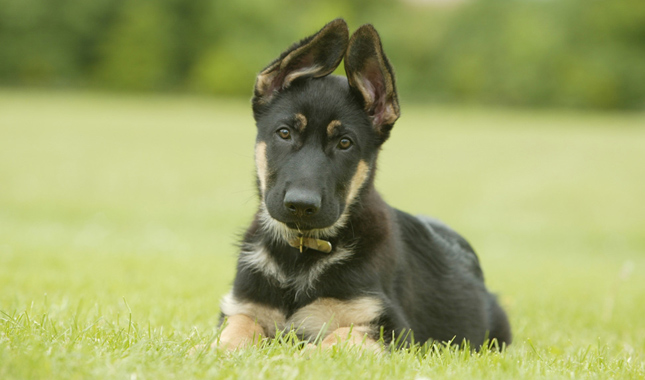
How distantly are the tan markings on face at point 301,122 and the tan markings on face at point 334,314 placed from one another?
39.3 inches

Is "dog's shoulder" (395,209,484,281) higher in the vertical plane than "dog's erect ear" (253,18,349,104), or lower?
lower

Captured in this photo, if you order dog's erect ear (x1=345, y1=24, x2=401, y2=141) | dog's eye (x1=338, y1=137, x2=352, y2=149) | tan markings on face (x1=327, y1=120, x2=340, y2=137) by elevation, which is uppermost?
dog's erect ear (x1=345, y1=24, x2=401, y2=141)

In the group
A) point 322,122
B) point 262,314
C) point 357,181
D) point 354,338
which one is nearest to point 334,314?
point 354,338

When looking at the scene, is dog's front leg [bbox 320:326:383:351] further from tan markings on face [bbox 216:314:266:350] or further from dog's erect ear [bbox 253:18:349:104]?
dog's erect ear [bbox 253:18:349:104]

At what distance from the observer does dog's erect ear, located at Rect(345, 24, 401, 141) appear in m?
3.91

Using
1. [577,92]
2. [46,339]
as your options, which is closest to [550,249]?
[46,339]

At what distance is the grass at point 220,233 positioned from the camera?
3.03 metres

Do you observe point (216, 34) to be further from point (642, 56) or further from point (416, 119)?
point (642, 56)

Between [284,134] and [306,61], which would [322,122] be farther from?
[306,61]

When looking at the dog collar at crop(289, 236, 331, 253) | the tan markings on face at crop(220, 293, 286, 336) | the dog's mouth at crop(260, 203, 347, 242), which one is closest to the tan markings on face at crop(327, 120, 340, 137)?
the dog's mouth at crop(260, 203, 347, 242)

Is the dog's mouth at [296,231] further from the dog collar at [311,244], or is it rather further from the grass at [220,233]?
the grass at [220,233]

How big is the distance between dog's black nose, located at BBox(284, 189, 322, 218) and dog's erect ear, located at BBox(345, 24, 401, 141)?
828mm

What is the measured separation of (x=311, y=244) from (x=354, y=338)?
699mm

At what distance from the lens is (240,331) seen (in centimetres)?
367
